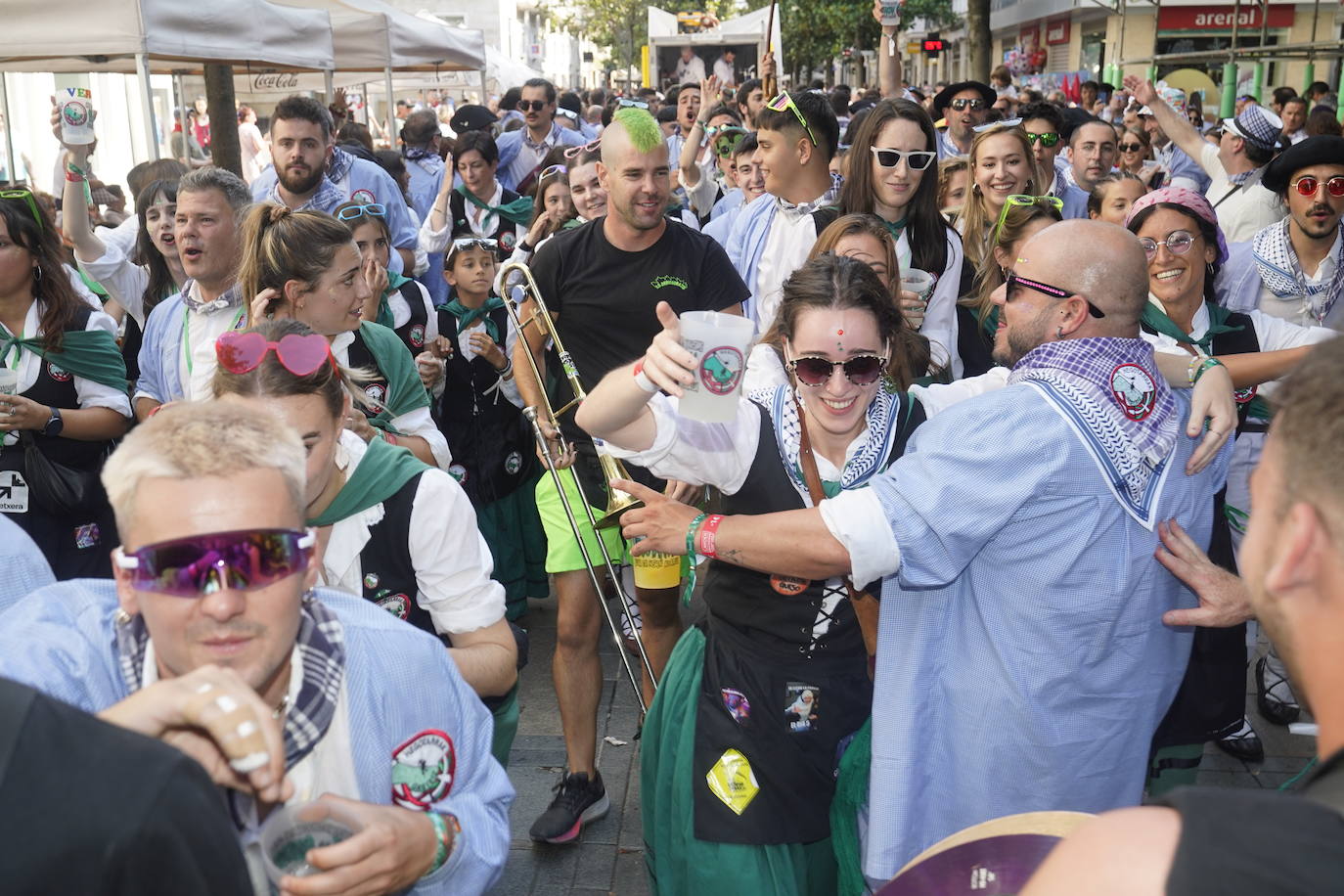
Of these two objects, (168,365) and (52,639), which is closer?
(52,639)

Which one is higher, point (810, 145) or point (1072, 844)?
point (810, 145)

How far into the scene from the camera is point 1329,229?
5.29 m

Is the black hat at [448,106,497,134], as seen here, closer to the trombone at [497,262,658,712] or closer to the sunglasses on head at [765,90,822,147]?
the sunglasses on head at [765,90,822,147]

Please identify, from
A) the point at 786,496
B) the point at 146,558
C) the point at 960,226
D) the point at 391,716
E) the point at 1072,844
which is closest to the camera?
the point at 1072,844

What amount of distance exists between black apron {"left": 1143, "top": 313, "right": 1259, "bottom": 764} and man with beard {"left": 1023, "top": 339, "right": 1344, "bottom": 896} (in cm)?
196

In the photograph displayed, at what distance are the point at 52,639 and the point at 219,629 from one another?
0.90 ft

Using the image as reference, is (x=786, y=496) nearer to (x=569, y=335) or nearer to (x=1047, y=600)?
(x=1047, y=600)

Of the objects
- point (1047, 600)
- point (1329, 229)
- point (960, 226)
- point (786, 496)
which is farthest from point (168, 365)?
point (1329, 229)

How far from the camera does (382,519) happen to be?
9.54 ft

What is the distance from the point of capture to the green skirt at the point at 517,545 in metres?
6.30

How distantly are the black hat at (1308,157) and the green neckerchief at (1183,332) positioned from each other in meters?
1.40

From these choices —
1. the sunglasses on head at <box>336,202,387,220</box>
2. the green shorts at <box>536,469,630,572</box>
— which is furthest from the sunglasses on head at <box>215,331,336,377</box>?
the sunglasses on head at <box>336,202,387,220</box>

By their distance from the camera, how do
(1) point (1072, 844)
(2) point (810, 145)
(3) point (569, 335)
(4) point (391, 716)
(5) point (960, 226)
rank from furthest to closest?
(5) point (960, 226), (2) point (810, 145), (3) point (569, 335), (4) point (391, 716), (1) point (1072, 844)

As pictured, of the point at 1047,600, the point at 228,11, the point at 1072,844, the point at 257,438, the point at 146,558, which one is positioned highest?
the point at 228,11
